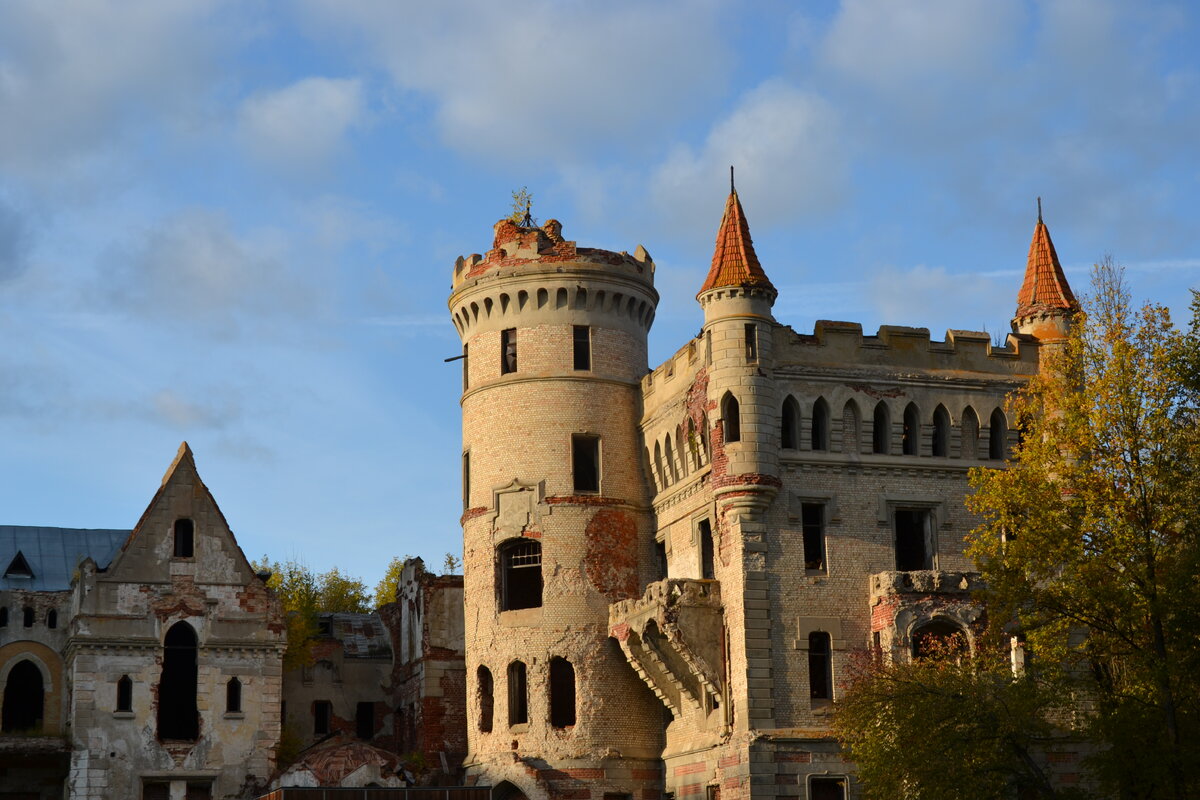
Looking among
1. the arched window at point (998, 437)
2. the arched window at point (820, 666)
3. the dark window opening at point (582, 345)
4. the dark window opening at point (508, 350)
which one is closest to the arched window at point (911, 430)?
the arched window at point (998, 437)

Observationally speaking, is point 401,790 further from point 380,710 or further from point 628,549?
point 380,710

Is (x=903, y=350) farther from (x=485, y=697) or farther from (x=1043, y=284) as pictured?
(x=485, y=697)

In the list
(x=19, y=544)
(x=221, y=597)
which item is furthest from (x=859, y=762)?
(x=19, y=544)

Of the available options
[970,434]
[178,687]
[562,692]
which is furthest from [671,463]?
[178,687]

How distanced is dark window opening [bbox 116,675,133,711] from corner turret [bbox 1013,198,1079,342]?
103 ft

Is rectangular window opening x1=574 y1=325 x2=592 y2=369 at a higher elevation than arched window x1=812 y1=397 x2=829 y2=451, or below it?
higher

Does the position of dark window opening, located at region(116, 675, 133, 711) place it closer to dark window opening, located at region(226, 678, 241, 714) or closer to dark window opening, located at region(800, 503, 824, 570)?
dark window opening, located at region(226, 678, 241, 714)

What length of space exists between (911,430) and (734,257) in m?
7.25

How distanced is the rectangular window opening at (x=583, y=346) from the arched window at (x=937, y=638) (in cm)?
1492

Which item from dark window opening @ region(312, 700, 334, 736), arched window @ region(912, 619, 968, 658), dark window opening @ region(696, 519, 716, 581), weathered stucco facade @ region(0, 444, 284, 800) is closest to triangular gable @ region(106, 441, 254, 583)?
weathered stucco facade @ region(0, 444, 284, 800)

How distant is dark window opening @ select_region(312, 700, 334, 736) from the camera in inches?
2621

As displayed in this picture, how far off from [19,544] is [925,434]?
35.3 meters

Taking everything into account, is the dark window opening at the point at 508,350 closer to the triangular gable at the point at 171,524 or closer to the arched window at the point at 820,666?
the triangular gable at the point at 171,524

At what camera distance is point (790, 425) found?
50.9 meters
